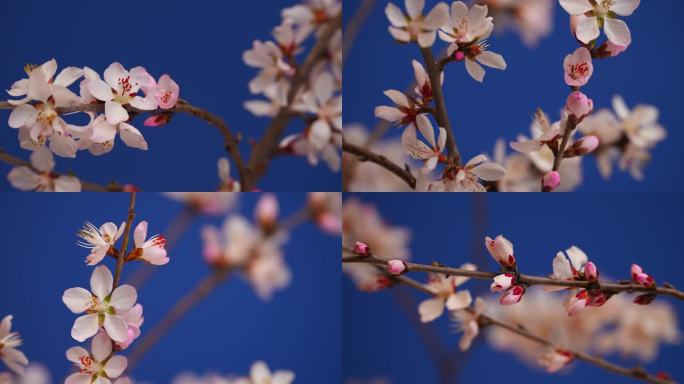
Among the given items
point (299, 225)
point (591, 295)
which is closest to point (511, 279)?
point (591, 295)

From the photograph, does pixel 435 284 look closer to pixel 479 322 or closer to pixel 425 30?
pixel 479 322

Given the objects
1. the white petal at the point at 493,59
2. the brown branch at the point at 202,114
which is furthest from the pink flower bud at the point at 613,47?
the brown branch at the point at 202,114

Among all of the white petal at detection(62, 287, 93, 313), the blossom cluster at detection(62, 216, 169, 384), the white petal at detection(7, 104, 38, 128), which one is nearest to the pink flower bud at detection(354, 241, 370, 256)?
the blossom cluster at detection(62, 216, 169, 384)

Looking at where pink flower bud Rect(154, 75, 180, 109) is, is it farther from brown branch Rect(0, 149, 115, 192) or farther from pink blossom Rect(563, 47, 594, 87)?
pink blossom Rect(563, 47, 594, 87)

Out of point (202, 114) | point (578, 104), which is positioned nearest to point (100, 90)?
point (202, 114)

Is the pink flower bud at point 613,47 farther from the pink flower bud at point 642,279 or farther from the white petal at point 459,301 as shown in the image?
the white petal at point 459,301

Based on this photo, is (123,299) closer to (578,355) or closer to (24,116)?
(24,116)
